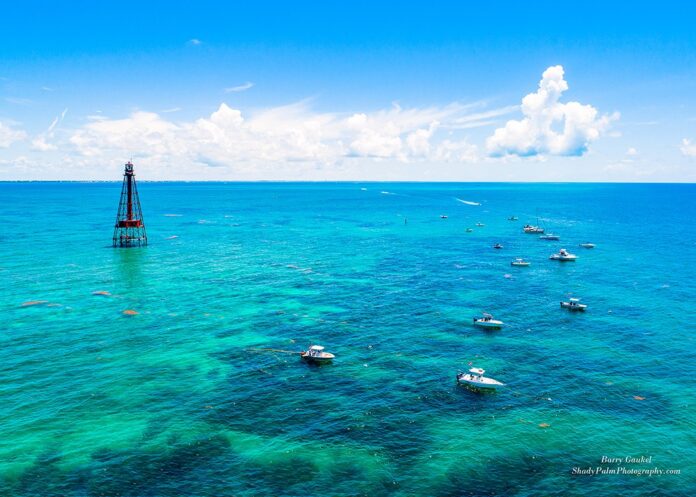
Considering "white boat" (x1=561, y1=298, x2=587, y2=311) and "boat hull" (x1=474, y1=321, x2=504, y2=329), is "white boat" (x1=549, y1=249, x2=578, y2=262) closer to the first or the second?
"white boat" (x1=561, y1=298, x2=587, y2=311)

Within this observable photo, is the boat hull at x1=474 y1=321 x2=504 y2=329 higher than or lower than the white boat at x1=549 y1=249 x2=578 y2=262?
lower

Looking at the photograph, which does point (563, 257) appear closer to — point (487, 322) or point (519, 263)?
point (519, 263)

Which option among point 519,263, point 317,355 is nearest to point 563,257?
point 519,263

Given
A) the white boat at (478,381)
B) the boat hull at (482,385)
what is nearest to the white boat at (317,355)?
the white boat at (478,381)

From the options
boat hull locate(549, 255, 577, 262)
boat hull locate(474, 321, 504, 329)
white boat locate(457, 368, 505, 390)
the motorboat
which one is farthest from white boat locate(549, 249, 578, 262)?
white boat locate(457, 368, 505, 390)

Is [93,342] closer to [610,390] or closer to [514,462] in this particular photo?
[514,462]

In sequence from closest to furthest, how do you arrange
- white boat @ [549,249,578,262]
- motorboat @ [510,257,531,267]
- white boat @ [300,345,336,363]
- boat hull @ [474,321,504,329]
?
white boat @ [300,345,336,363], boat hull @ [474,321,504,329], motorboat @ [510,257,531,267], white boat @ [549,249,578,262]
